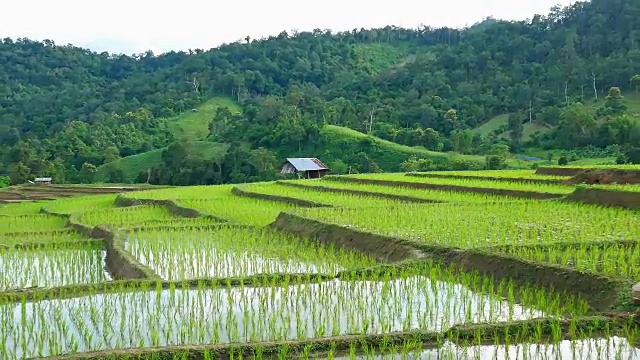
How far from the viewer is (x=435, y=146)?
43375mm

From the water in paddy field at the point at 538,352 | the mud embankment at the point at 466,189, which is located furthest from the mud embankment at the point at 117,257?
the mud embankment at the point at 466,189

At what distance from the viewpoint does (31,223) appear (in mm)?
15867

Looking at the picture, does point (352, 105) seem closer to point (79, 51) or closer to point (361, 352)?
point (79, 51)

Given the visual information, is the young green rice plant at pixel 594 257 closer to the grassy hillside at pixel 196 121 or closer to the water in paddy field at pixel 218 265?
the water in paddy field at pixel 218 265

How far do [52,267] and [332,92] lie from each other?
2128 inches

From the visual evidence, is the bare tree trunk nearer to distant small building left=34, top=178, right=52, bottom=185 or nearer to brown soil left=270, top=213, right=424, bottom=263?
distant small building left=34, top=178, right=52, bottom=185

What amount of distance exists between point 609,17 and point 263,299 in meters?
55.6

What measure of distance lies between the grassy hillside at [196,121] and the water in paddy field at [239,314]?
48210 millimetres

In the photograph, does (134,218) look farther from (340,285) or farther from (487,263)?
(487,263)

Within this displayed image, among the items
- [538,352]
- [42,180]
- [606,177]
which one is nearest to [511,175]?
[606,177]

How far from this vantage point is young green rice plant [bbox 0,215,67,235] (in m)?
14.7

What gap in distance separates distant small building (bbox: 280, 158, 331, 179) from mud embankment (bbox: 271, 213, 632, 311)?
24.8 metres

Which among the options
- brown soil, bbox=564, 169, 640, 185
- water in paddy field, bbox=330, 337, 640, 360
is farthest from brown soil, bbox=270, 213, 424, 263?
brown soil, bbox=564, 169, 640, 185

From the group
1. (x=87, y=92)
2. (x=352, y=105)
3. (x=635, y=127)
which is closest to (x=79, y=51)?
(x=87, y=92)
